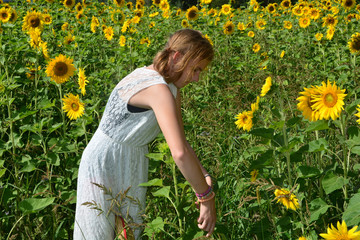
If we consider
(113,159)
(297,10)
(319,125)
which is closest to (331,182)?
(319,125)

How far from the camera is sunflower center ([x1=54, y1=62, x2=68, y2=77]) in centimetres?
284

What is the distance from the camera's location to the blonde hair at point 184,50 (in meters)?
1.88

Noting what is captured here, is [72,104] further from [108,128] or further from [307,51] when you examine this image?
[307,51]

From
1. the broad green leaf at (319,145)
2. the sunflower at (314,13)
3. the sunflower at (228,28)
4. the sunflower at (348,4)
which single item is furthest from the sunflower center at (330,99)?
the sunflower at (314,13)

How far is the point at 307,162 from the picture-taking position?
7.85ft

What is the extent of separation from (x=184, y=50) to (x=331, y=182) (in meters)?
0.87

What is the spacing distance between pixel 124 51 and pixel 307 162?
2675mm

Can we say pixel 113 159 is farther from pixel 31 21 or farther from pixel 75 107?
pixel 31 21

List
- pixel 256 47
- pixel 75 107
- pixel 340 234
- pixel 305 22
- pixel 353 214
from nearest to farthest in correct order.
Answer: pixel 340 234 < pixel 353 214 < pixel 75 107 < pixel 256 47 < pixel 305 22

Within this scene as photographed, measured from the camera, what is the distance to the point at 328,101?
1.74 m

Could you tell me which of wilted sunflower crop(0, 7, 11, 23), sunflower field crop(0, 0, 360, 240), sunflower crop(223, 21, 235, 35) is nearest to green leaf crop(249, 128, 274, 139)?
sunflower field crop(0, 0, 360, 240)

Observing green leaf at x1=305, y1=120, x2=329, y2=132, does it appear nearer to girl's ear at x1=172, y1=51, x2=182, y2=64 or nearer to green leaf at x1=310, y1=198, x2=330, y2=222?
green leaf at x1=310, y1=198, x2=330, y2=222

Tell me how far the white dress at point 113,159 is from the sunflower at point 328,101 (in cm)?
64

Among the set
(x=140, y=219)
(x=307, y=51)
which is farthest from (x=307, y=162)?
(x=307, y=51)
